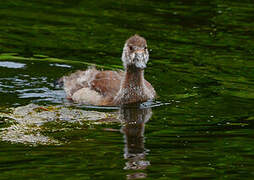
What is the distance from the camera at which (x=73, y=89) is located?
1467cm

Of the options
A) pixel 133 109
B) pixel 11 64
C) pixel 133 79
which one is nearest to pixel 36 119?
pixel 133 109

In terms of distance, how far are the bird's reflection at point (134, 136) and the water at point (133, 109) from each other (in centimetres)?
2

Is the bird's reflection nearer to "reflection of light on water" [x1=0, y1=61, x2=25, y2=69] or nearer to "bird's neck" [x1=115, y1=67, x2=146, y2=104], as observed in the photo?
"bird's neck" [x1=115, y1=67, x2=146, y2=104]

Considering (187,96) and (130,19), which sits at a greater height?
(130,19)

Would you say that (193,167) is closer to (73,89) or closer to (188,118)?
(188,118)

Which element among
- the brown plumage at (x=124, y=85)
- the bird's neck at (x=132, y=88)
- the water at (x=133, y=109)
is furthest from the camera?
the bird's neck at (x=132, y=88)

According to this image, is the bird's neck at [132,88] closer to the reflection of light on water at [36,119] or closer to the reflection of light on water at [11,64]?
the reflection of light on water at [36,119]

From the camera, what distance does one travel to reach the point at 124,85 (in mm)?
13922

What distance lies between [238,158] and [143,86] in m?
4.63

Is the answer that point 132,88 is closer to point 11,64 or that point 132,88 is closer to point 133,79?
point 133,79

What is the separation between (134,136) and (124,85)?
317cm

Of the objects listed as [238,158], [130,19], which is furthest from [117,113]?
[130,19]

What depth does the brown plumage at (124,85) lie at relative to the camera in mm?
13547

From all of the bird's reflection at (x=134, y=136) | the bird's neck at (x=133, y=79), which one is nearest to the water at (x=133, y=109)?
the bird's reflection at (x=134, y=136)
